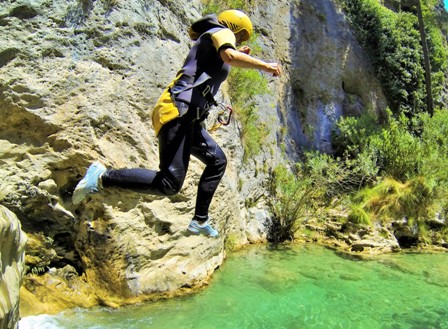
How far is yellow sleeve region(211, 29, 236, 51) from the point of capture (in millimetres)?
2921

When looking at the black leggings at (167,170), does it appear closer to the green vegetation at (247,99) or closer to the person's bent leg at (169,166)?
the person's bent leg at (169,166)

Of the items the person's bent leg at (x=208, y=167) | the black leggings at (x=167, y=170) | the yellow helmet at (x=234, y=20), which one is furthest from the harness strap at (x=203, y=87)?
the yellow helmet at (x=234, y=20)

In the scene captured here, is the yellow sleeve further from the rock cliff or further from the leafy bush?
the leafy bush

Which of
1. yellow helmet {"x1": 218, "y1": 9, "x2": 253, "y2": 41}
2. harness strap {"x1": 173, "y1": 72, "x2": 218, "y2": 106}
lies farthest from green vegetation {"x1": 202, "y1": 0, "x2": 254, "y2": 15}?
harness strap {"x1": 173, "y1": 72, "x2": 218, "y2": 106}

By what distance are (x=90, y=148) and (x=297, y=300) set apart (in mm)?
3334

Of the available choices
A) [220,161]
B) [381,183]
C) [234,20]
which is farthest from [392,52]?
[220,161]

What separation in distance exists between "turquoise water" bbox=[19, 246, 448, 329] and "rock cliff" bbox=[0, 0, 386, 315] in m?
0.30

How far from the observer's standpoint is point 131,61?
221 inches

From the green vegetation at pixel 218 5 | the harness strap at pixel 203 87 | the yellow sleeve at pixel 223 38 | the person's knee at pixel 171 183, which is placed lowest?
the person's knee at pixel 171 183

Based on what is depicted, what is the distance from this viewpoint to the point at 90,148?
495 cm

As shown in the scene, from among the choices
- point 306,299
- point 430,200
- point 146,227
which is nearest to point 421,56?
point 430,200

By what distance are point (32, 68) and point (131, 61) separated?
4.23 feet

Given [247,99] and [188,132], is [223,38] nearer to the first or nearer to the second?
[188,132]

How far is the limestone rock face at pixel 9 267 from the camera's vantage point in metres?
2.85
